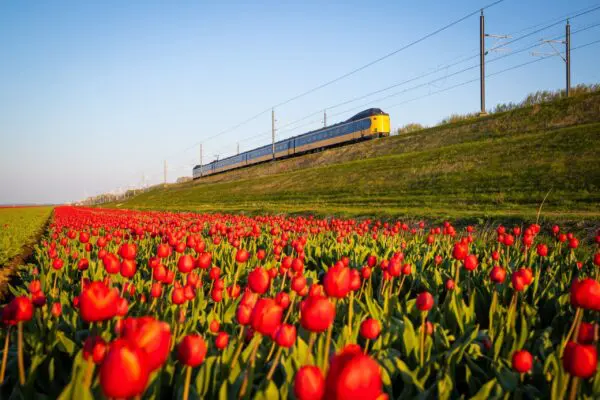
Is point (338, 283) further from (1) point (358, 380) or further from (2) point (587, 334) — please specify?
(2) point (587, 334)

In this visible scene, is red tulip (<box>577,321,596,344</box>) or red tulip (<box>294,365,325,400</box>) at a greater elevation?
red tulip (<box>294,365,325,400</box>)

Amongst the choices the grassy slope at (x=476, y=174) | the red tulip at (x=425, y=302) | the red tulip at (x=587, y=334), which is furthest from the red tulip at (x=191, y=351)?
the grassy slope at (x=476, y=174)

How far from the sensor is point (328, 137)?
38219mm

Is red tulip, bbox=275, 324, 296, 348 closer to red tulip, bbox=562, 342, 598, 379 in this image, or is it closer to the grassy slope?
red tulip, bbox=562, 342, 598, 379

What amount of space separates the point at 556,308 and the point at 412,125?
109 ft

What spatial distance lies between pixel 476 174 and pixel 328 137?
2362cm

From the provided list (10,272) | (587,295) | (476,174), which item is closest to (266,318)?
(587,295)

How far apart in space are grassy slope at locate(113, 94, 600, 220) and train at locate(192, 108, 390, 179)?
15.7ft

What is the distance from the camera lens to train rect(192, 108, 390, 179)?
33062 mm

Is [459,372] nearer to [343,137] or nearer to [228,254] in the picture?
[228,254]

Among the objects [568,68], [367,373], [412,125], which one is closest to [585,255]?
[367,373]

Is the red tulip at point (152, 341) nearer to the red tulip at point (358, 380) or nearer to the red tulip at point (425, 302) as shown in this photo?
the red tulip at point (358, 380)

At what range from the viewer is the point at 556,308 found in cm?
285

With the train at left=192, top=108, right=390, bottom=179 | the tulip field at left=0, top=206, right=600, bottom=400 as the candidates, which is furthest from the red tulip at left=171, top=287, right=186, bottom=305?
A: the train at left=192, top=108, right=390, bottom=179
